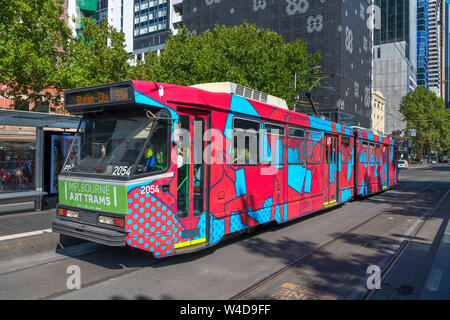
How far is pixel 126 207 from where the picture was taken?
5.40m

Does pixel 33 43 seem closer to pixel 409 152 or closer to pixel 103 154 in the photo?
pixel 103 154

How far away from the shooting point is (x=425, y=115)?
7269cm

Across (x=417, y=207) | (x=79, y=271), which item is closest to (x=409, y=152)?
(x=417, y=207)

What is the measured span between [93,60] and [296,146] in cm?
935

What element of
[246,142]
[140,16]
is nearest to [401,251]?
[246,142]

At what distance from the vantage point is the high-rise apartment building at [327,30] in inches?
1889

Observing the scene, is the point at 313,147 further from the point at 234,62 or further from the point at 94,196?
the point at 234,62

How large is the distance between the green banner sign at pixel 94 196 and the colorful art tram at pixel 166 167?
0.7 inches

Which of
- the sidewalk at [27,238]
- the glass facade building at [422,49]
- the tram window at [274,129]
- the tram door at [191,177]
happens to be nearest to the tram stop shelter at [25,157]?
the sidewalk at [27,238]

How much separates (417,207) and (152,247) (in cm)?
1172

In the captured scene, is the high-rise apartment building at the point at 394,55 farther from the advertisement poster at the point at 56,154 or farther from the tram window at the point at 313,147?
the advertisement poster at the point at 56,154

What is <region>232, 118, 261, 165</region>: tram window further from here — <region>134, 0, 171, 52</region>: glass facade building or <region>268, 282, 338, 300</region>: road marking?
<region>134, 0, 171, 52</region>: glass facade building

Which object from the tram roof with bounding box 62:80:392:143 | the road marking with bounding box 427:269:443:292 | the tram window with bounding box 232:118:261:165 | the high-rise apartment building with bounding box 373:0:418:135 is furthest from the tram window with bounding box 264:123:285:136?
the high-rise apartment building with bounding box 373:0:418:135

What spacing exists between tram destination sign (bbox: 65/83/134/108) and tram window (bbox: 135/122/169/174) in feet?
2.31
